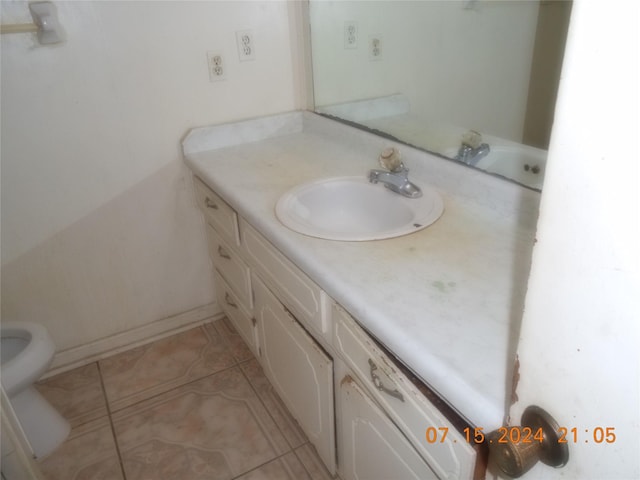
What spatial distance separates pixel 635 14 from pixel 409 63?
148 cm

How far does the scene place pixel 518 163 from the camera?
46.1 inches

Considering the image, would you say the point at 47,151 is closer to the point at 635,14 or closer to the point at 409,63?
the point at 409,63

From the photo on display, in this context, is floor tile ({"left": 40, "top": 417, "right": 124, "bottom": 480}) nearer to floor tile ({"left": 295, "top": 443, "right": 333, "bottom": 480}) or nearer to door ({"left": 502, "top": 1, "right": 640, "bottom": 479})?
floor tile ({"left": 295, "top": 443, "right": 333, "bottom": 480})

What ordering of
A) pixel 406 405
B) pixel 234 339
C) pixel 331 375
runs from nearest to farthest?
pixel 406 405, pixel 331 375, pixel 234 339

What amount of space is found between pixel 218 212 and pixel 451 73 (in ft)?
3.10

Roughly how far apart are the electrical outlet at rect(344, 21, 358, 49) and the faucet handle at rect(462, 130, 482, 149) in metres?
0.67

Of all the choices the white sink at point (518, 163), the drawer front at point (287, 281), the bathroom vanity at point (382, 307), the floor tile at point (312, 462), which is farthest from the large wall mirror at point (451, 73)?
the floor tile at point (312, 462)

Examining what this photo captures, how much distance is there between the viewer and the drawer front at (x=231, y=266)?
1.51m

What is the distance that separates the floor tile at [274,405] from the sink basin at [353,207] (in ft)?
2.30

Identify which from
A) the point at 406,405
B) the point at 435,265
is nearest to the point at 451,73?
the point at 435,265

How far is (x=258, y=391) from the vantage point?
5.59 feet

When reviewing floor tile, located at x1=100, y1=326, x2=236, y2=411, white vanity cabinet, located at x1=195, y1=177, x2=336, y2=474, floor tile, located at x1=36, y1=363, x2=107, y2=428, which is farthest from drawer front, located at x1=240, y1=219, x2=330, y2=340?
floor tile, located at x1=36, y1=363, x2=107, y2=428

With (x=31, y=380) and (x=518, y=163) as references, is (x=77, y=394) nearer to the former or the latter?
(x=31, y=380)

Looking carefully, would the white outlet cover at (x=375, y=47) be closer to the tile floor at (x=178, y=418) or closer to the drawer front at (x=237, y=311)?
the drawer front at (x=237, y=311)
